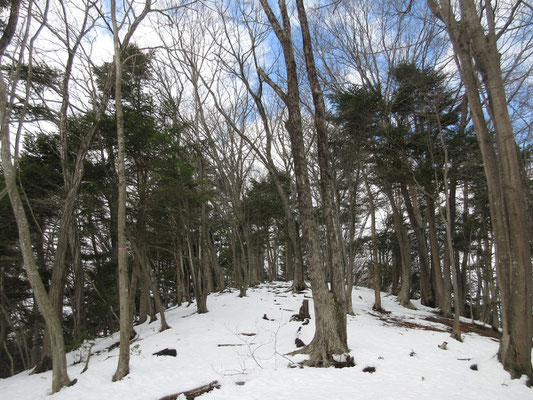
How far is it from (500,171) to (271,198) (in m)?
14.5

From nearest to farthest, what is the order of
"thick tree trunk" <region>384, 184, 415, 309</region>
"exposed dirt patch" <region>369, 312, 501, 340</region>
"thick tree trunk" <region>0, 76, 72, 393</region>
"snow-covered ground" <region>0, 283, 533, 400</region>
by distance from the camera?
"snow-covered ground" <region>0, 283, 533, 400</region>, "thick tree trunk" <region>0, 76, 72, 393</region>, "exposed dirt patch" <region>369, 312, 501, 340</region>, "thick tree trunk" <region>384, 184, 415, 309</region>

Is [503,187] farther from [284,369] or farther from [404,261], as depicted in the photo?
[404,261]

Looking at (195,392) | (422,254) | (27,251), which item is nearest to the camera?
(195,392)

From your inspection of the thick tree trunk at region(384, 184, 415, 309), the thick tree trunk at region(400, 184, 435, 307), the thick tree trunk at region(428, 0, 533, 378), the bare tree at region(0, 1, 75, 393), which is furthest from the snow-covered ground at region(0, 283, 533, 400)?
the thick tree trunk at region(400, 184, 435, 307)

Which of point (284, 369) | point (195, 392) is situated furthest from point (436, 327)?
point (195, 392)

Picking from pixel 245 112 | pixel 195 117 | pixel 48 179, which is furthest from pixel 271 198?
pixel 48 179

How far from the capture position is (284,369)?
5.75 metres

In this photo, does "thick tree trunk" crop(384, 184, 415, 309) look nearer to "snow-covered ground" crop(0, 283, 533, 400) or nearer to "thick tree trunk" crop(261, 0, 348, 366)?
"snow-covered ground" crop(0, 283, 533, 400)

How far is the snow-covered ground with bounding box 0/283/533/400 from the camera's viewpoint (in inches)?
190

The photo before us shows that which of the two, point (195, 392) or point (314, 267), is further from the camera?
point (314, 267)

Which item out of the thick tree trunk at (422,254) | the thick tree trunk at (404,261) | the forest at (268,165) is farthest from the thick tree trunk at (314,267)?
the thick tree trunk at (422,254)

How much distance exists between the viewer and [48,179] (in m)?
10.8

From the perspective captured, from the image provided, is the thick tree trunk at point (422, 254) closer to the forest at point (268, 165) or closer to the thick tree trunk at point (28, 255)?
the forest at point (268, 165)

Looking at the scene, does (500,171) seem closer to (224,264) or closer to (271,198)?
(271,198)
